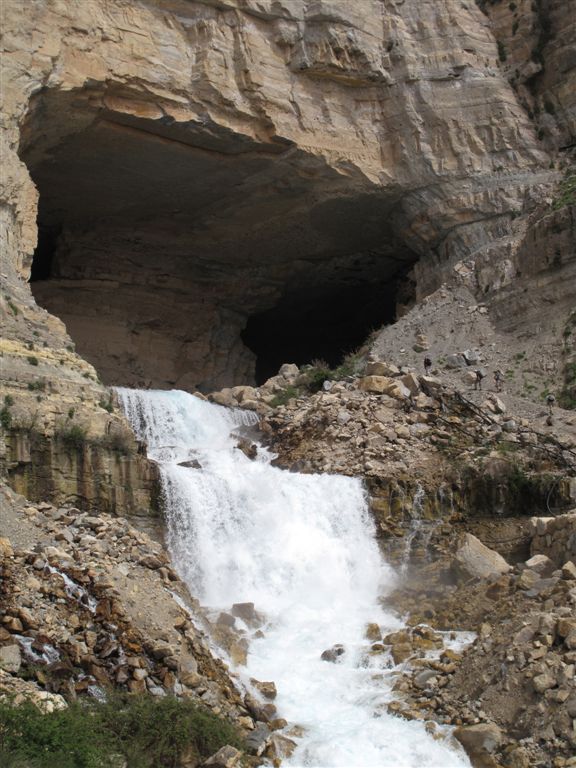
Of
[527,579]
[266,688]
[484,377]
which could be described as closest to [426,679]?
[266,688]

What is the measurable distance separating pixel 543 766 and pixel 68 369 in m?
12.0

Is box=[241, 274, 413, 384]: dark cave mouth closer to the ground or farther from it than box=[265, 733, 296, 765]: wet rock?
farther from it

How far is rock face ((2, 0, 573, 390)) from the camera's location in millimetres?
27625

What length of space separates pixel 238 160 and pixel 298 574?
16.4 metres

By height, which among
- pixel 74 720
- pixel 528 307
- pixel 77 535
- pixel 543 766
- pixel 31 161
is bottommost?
pixel 543 766

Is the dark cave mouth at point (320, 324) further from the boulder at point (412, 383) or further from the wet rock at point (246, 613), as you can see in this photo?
the wet rock at point (246, 613)

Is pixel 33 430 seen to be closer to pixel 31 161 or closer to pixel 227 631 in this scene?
pixel 227 631

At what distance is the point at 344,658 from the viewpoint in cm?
1509

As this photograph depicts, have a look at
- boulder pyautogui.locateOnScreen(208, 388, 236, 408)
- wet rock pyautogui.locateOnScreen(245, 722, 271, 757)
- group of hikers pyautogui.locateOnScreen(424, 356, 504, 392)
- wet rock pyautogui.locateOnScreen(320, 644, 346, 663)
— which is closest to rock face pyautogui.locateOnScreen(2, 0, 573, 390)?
group of hikers pyautogui.locateOnScreen(424, 356, 504, 392)

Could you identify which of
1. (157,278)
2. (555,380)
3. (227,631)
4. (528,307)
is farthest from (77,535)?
(157,278)

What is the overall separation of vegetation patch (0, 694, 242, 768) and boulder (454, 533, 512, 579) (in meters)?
7.40

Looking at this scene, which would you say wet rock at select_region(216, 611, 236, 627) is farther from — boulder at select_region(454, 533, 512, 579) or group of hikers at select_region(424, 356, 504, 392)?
group of hikers at select_region(424, 356, 504, 392)

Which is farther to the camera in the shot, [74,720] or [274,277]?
[274,277]

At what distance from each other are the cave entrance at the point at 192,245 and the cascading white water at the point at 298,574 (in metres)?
8.98
